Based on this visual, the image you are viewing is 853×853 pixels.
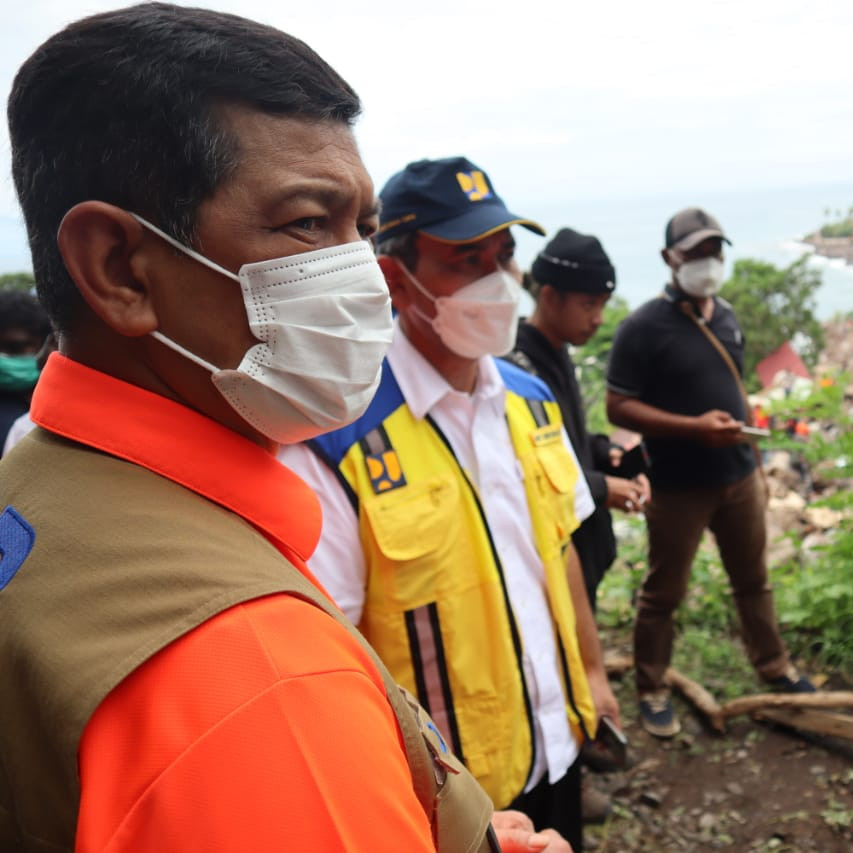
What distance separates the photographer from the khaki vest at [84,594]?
26.4 inches

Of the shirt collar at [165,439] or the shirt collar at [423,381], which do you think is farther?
the shirt collar at [423,381]

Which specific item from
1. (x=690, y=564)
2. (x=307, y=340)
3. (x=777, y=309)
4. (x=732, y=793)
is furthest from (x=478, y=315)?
(x=777, y=309)

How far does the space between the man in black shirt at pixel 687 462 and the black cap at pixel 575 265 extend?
49cm

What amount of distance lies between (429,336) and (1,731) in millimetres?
1616

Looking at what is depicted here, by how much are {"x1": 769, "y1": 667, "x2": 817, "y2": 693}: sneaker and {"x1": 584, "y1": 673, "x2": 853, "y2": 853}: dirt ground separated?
29cm

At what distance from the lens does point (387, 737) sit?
760 mm

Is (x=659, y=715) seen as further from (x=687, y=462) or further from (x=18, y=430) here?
(x=18, y=430)

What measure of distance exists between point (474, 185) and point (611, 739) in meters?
1.73

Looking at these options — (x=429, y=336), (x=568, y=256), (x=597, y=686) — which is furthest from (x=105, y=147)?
(x=568, y=256)

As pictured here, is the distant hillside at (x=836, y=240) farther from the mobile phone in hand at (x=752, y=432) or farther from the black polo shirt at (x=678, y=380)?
the mobile phone in hand at (x=752, y=432)

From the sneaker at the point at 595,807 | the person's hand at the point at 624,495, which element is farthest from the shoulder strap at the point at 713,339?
the sneaker at the point at 595,807

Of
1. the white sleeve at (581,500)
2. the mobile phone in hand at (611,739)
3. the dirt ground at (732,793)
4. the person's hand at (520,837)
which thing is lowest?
the dirt ground at (732,793)

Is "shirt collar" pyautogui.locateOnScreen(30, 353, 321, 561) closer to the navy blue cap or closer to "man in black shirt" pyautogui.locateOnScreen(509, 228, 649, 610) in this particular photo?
the navy blue cap

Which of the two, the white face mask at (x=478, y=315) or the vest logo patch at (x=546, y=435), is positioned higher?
the white face mask at (x=478, y=315)
